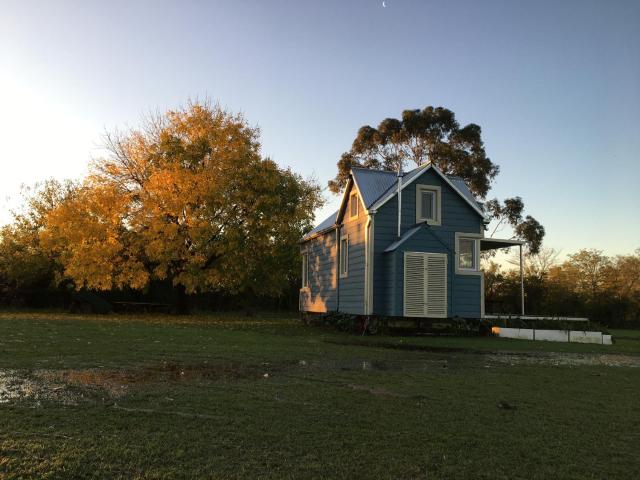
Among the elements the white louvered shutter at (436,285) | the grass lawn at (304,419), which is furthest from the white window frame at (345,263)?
the grass lawn at (304,419)

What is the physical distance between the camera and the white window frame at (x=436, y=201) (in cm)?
2141

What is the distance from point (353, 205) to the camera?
23.2 meters

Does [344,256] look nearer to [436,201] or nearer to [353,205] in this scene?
[353,205]

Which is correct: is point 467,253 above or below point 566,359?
above

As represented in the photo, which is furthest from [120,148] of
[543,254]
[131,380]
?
[543,254]

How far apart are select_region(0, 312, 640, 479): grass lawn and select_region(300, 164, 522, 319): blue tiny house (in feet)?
33.2

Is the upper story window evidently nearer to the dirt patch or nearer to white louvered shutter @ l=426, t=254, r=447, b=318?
white louvered shutter @ l=426, t=254, r=447, b=318

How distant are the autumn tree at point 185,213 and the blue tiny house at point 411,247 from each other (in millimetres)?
6868

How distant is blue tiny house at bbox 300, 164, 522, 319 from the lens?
1992 cm

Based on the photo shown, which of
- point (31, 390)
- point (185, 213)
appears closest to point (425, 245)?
point (185, 213)

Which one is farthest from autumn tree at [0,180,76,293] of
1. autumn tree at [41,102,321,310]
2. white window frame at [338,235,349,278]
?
white window frame at [338,235,349,278]

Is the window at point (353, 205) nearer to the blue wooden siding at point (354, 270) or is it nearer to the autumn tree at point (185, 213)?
the blue wooden siding at point (354, 270)

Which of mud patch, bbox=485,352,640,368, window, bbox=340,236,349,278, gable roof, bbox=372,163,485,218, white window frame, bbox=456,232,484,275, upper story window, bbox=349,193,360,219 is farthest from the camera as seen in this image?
window, bbox=340,236,349,278

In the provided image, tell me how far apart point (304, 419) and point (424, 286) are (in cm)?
1528
